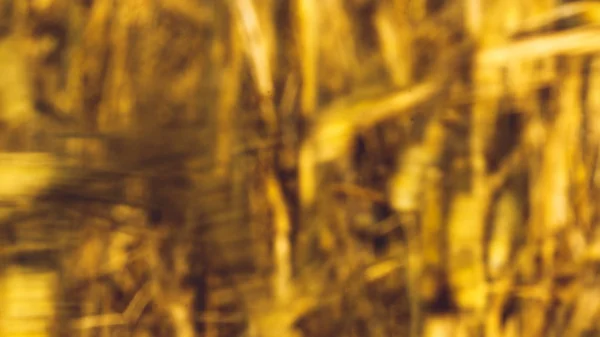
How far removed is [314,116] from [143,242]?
0.17 m

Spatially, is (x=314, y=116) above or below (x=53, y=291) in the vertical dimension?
above

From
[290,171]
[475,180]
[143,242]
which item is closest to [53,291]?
[143,242]

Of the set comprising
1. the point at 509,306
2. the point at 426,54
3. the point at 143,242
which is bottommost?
the point at 509,306

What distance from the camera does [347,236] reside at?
58 centimetres

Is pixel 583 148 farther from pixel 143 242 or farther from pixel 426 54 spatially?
pixel 143 242

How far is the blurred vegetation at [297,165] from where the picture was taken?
55 centimetres

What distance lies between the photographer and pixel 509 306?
0.60 m

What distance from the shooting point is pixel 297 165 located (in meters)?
0.56

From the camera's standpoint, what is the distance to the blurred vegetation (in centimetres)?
55

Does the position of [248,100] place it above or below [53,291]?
above

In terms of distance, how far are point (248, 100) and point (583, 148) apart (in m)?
0.30

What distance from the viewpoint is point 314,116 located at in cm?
56

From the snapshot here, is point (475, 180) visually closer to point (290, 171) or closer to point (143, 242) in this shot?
point (290, 171)

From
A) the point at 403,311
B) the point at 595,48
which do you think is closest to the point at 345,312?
the point at 403,311
